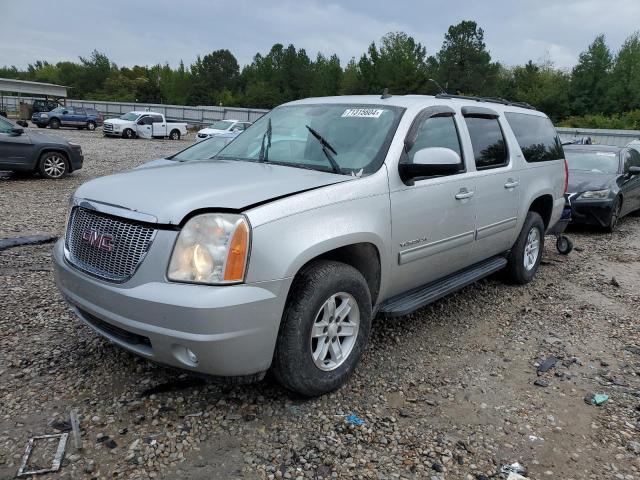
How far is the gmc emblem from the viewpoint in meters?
2.78

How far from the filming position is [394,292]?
11.9 ft

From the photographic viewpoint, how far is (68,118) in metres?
34.1

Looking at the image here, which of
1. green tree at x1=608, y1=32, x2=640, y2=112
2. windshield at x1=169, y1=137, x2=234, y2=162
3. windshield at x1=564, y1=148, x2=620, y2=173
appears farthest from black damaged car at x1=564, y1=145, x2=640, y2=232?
green tree at x1=608, y1=32, x2=640, y2=112

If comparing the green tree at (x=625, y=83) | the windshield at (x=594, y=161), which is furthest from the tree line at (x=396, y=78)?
the windshield at (x=594, y=161)

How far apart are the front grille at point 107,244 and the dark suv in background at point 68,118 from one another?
114 ft

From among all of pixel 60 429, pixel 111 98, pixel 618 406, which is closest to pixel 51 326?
pixel 60 429

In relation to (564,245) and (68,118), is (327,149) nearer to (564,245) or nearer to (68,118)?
(564,245)

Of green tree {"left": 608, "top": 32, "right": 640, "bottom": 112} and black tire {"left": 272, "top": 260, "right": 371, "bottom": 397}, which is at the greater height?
green tree {"left": 608, "top": 32, "right": 640, "bottom": 112}

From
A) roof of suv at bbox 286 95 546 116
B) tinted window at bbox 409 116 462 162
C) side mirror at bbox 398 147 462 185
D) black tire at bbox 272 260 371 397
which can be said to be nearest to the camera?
black tire at bbox 272 260 371 397

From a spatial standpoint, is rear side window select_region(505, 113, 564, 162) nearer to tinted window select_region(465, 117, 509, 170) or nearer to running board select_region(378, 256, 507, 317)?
tinted window select_region(465, 117, 509, 170)

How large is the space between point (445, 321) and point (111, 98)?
96.5 m

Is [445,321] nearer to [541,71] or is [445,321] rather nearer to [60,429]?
[60,429]

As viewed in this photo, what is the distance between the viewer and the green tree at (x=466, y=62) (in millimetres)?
66750

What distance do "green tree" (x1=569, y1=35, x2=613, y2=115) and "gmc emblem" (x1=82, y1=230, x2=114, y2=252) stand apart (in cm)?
6645
